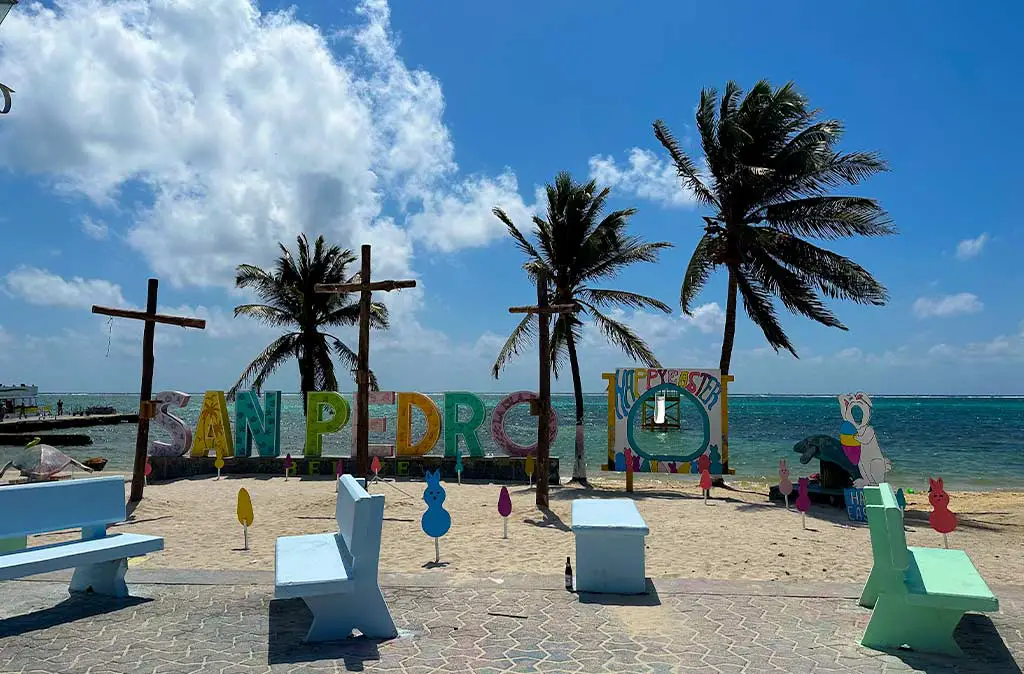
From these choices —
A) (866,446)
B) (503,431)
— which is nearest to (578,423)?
(503,431)

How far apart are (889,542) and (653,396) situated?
37.6 feet

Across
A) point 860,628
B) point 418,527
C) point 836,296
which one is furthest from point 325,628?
point 836,296

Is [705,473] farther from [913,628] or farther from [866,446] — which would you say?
[913,628]

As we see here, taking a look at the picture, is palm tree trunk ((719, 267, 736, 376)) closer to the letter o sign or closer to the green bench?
the letter o sign

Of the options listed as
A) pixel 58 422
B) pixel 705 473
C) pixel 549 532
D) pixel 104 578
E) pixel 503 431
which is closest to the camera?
pixel 104 578

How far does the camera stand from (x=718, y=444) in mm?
16266

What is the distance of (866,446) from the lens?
13.0 meters

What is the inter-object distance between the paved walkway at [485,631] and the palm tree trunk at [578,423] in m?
11.0

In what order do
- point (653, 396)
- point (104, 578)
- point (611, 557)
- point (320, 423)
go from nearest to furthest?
point (104, 578)
point (611, 557)
point (653, 396)
point (320, 423)

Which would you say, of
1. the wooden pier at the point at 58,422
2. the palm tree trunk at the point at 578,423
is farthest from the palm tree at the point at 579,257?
the wooden pier at the point at 58,422

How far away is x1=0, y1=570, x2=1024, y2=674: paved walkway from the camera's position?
16.6 feet

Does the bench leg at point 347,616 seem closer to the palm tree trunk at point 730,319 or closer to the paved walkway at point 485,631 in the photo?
the paved walkway at point 485,631

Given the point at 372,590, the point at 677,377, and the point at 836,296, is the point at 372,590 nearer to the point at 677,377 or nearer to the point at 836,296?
the point at 677,377

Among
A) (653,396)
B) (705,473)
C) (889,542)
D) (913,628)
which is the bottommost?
(913,628)
